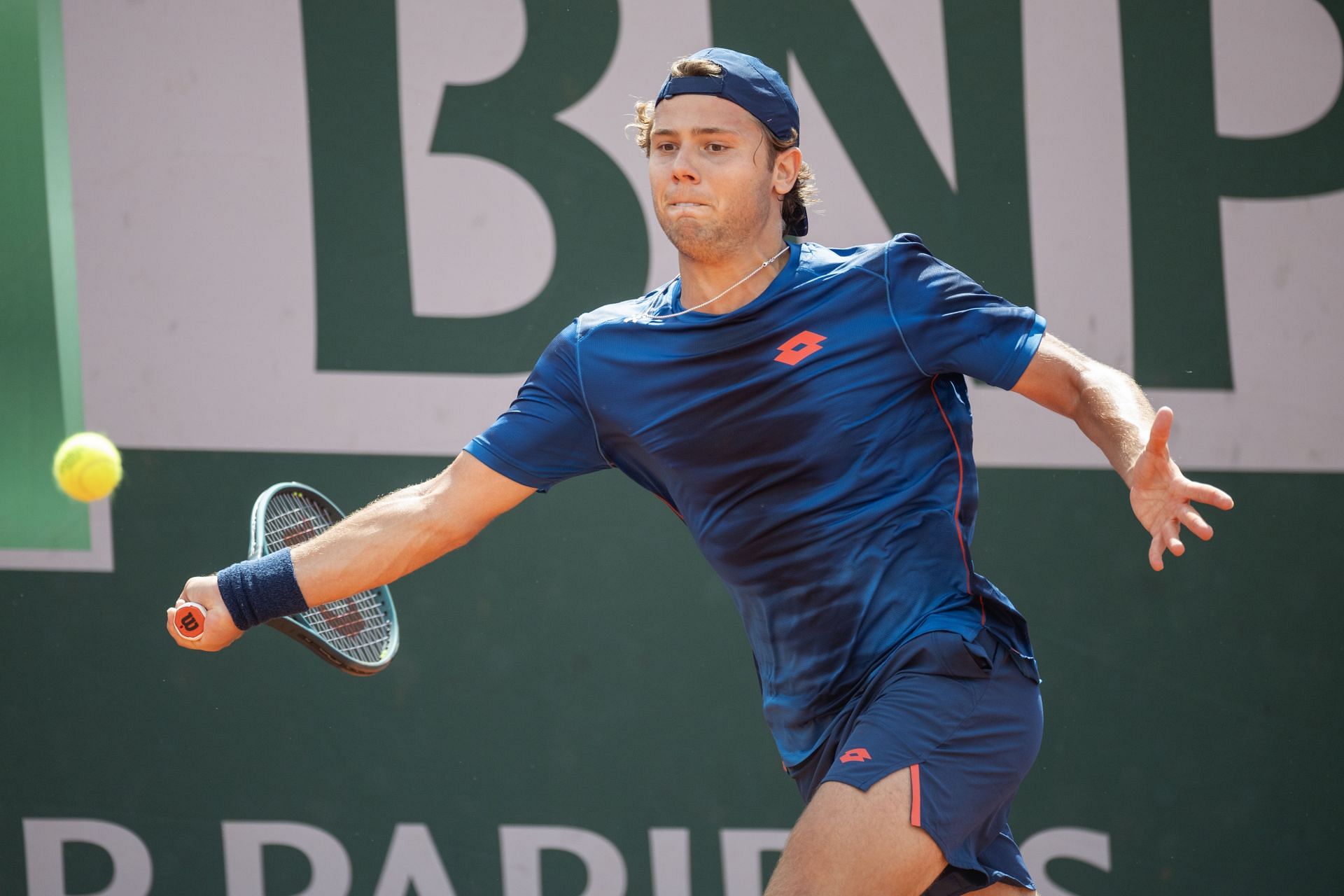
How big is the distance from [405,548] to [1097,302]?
2.40 meters

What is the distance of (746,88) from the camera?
296cm

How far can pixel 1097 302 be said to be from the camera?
14.4 ft

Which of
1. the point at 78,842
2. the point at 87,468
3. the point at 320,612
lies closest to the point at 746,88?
the point at 320,612

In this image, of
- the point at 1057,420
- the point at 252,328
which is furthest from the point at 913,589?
the point at 252,328

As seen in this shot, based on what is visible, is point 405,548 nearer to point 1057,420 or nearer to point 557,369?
point 557,369

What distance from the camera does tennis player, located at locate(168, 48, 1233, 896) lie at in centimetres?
264

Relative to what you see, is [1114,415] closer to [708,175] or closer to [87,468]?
[708,175]

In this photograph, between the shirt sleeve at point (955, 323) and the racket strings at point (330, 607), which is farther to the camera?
the racket strings at point (330, 607)

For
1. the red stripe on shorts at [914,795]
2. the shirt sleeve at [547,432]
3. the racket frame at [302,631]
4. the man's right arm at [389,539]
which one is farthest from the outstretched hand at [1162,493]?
the racket frame at [302,631]

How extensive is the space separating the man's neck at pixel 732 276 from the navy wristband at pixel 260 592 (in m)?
0.96

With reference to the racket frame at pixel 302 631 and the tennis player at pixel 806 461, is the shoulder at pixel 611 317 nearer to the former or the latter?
the tennis player at pixel 806 461

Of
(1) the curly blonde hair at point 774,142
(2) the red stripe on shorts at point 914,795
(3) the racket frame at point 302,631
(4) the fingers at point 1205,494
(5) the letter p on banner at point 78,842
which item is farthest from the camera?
(5) the letter p on banner at point 78,842

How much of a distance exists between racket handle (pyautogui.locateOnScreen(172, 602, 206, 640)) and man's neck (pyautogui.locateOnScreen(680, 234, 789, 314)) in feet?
3.71

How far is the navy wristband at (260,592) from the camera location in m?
2.84
